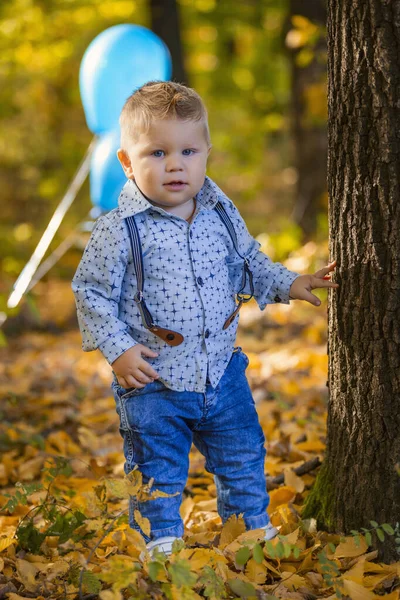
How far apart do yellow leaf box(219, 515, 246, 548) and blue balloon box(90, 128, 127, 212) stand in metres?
3.93

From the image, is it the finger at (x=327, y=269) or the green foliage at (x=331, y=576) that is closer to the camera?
the green foliage at (x=331, y=576)

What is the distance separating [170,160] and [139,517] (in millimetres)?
1048

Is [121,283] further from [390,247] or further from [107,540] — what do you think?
[107,540]

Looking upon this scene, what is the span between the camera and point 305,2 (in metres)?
7.24

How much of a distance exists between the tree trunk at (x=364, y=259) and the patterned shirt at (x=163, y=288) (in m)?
0.39

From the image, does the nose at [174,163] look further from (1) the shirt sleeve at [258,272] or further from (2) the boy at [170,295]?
(1) the shirt sleeve at [258,272]

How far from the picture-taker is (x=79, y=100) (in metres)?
11.1

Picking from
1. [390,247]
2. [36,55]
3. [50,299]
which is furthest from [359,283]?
[36,55]

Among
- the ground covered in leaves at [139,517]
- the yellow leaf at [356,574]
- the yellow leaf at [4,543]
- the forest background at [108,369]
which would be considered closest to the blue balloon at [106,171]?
the forest background at [108,369]

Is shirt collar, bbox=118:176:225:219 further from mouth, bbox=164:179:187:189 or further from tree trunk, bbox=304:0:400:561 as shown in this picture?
tree trunk, bbox=304:0:400:561

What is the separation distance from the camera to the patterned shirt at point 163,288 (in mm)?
2115

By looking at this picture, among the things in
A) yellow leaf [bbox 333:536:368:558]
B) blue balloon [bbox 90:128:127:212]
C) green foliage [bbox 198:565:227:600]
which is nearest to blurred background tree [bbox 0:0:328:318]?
blue balloon [bbox 90:128:127:212]

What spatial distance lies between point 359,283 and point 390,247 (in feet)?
0.51

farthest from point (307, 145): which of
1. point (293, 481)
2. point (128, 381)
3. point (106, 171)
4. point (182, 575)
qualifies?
point (182, 575)
